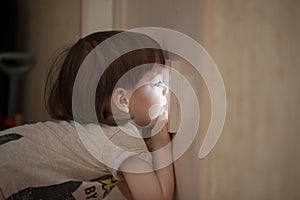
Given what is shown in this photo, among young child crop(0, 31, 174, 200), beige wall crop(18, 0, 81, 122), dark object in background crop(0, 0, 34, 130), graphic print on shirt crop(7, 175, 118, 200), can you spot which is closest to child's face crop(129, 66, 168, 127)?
young child crop(0, 31, 174, 200)

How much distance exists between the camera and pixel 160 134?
682mm

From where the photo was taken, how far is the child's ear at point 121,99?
0.73 metres

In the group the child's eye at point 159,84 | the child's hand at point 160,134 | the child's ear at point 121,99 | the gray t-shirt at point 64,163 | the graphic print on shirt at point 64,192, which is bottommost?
the graphic print on shirt at point 64,192

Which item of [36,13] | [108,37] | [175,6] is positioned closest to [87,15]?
[108,37]

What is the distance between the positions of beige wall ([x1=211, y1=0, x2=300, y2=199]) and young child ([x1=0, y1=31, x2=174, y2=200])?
0.49ft

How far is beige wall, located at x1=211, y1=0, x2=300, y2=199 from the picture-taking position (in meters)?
0.52

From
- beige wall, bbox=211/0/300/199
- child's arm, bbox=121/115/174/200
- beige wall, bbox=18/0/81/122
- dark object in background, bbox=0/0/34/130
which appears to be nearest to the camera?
beige wall, bbox=211/0/300/199

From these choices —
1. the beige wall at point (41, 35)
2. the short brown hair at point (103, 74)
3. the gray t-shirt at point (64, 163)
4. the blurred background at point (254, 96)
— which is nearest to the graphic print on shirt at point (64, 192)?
the gray t-shirt at point (64, 163)

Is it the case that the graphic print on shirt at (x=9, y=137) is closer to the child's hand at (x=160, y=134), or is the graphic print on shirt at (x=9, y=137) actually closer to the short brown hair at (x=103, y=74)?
the short brown hair at (x=103, y=74)

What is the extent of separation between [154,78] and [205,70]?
16 centimetres

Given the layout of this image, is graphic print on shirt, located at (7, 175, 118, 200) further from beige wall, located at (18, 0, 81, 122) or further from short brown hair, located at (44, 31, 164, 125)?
beige wall, located at (18, 0, 81, 122)

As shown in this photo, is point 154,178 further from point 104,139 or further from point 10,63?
point 10,63

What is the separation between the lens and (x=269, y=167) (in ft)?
1.78

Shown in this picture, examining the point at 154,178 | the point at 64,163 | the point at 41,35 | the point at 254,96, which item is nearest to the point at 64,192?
the point at 64,163
